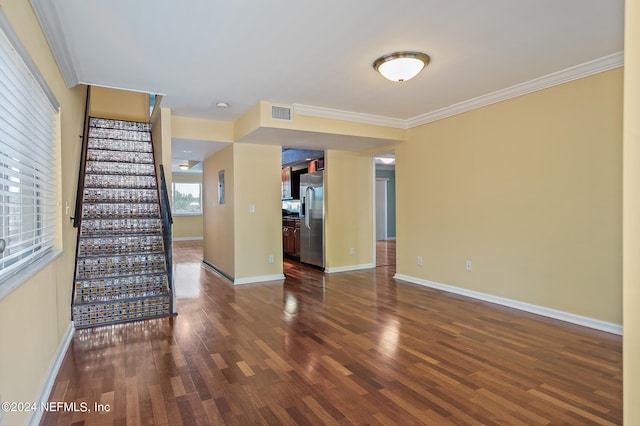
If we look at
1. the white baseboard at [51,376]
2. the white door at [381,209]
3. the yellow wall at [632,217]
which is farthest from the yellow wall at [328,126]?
A: the white door at [381,209]

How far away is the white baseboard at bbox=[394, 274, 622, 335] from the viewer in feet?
11.0

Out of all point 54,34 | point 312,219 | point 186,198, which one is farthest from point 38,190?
point 186,198

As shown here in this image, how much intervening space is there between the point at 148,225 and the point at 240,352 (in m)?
2.58

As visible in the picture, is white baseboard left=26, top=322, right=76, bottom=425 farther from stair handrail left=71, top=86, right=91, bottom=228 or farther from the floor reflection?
the floor reflection

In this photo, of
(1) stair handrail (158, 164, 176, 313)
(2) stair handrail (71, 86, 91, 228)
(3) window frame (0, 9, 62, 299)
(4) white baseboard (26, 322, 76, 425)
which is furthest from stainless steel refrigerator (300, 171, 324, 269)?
(3) window frame (0, 9, 62, 299)

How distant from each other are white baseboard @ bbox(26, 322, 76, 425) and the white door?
9.26m

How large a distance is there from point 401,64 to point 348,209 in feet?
12.4

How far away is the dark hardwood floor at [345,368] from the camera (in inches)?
81.1

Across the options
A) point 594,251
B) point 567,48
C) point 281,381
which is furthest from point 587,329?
point 281,381

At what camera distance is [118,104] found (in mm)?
6418

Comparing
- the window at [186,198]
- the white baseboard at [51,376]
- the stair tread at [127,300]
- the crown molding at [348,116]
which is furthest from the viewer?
the window at [186,198]

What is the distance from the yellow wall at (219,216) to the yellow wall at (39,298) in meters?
2.28

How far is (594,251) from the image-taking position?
343 cm

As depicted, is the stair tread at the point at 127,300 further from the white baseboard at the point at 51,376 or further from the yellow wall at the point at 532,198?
the yellow wall at the point at 532,198
